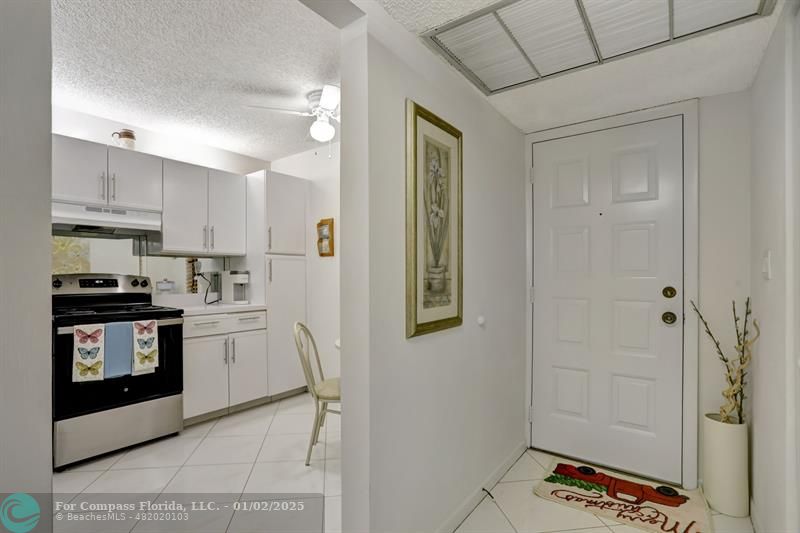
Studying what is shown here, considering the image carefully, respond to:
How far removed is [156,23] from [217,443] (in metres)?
2.69

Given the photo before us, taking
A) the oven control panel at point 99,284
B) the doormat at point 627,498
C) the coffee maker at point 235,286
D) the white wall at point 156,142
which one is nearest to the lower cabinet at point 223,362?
the coffee maker at point 235,286

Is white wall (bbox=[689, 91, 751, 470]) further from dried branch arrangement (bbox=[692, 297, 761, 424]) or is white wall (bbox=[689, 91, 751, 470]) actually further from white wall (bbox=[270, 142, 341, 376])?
white wall (bbox=[270, 142, 341, 376])

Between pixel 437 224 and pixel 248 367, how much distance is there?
2621 millimetres

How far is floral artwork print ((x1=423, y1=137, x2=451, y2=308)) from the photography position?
5.94 feet

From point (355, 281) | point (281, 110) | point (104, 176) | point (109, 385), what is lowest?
point (109, 385)

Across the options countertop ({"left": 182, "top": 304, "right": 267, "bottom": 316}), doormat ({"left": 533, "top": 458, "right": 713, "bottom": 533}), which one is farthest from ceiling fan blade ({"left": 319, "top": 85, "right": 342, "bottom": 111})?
doormat ({"left": 533, "top": 458, "right": 713, "bottom": 533})

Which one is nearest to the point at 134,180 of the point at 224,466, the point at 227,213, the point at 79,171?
the point at 79,171

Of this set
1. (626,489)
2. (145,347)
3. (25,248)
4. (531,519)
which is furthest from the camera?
(145,347)

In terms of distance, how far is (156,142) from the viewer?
3.64 metres

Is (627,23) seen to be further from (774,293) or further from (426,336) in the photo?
(426,336)

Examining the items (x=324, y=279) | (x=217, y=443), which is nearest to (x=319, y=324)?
(x=324, y=279)

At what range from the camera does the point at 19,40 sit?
69cm

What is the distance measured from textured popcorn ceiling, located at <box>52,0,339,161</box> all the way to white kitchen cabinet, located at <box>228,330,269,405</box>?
189cm

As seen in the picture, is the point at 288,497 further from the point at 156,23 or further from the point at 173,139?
the point at 173,139
